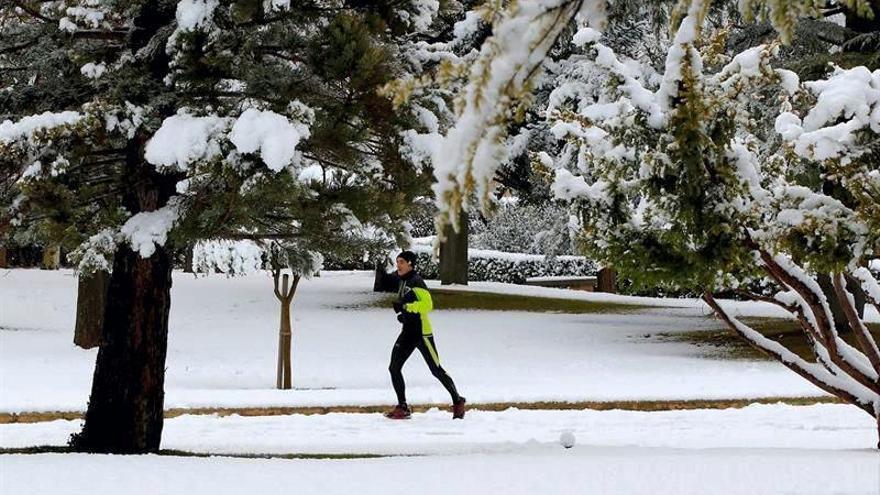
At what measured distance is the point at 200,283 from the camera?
30.5m

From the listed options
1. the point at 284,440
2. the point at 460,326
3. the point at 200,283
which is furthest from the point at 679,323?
the point at 284,440

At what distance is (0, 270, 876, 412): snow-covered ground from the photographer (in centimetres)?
1565

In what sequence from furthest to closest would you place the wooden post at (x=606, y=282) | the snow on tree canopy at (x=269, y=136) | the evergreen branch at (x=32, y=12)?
the wooden post at (x=606, y=282)
the evergreen branch at (x=32, y=12)
the snow on tree canopy at (x=269, y=136)

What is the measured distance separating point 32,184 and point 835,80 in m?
5.62

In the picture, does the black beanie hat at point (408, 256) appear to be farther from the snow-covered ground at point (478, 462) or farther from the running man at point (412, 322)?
the snow-covered ground at point (478, 462)

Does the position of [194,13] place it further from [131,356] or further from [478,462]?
[478,462]

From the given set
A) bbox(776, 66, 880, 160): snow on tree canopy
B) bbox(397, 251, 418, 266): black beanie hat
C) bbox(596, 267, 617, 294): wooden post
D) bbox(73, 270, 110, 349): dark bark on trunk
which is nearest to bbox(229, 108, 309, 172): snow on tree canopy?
bbox(776, 66, 880, 160): snow on tree canopy

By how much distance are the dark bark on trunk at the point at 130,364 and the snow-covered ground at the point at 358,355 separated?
499 cm

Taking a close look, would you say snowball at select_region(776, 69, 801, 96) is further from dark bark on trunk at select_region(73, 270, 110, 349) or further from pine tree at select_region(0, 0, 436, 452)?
dark bark on trunk at select_region(73, 270, 110, 349)

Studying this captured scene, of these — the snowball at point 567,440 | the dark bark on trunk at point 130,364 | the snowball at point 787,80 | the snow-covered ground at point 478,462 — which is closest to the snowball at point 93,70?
the dark bark on trunk at point 130,364

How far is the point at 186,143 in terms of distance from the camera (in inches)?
313

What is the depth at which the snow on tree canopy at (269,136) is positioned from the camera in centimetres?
766

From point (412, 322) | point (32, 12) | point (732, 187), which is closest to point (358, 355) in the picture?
point (412, 322)

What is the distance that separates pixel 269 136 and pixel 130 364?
257cm
